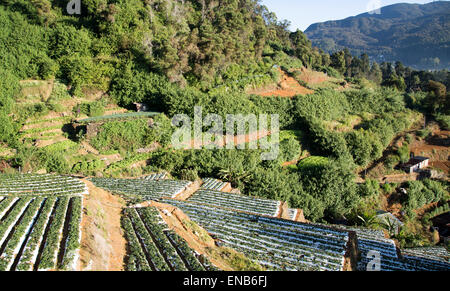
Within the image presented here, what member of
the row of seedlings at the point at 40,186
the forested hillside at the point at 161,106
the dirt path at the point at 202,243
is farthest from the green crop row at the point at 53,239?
the forested hillside at the point at 161,106

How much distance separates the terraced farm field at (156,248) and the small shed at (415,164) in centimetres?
2583

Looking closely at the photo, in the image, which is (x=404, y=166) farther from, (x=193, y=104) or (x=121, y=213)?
(x=121, y=213)

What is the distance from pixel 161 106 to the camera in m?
21.3

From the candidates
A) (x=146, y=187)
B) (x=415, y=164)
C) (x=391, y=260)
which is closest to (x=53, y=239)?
(x=146, y=187)

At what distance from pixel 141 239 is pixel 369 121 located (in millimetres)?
28405

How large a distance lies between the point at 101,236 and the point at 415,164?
28285 millimetres

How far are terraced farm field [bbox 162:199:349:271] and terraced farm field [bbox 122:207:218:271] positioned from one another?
1.40 m

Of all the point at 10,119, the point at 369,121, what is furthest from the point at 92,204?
the point at 369,121

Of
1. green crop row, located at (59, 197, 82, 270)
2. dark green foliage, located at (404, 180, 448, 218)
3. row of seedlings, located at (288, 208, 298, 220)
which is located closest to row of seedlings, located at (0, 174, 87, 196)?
green crop row, located at (59, 197, 82, 270)

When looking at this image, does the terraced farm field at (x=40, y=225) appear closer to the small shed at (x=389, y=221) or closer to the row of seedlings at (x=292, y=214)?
the row of seedlings at (x=292, y=214)

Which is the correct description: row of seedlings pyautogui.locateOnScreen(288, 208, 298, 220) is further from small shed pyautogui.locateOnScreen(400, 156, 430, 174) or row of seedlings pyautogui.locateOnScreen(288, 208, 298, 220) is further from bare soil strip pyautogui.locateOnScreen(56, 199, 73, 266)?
small shed pyautogui.locateOnScreen(400, 156, 430, 174)

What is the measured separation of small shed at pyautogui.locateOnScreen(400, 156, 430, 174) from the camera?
2565cm

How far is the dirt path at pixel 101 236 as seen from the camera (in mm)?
4910

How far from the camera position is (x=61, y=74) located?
67.1 feet
